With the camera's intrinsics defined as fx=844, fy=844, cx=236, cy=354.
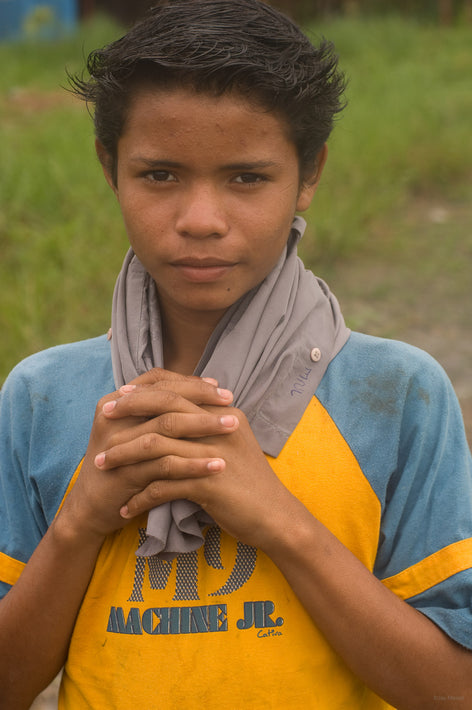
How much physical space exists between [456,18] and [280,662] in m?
13.8

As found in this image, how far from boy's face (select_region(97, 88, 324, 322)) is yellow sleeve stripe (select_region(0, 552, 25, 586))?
0.55 metres

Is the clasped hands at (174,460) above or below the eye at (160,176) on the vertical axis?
below

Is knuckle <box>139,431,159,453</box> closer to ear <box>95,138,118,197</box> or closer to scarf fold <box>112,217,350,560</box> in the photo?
scarf fold <box>112,217,350,560</box>

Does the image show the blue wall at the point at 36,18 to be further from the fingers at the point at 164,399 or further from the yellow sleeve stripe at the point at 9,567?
the fingers at the point at 164,399

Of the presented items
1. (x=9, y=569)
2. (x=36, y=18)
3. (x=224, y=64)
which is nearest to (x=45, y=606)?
(x=9, y=569)

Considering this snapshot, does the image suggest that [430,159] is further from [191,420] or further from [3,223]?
[191,420]

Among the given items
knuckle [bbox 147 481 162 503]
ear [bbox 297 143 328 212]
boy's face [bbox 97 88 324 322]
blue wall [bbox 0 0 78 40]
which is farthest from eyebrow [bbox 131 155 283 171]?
blue wall [bbox 0 0 78 40]

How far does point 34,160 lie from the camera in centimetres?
571

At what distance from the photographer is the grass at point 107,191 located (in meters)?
4.21

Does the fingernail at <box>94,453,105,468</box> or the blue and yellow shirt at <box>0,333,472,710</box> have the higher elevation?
the fingernail at <box>94,453,105,468</box>

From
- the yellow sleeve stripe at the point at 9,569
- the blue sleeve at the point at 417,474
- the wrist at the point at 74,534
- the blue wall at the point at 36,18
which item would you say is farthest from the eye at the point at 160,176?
the blue wall at the point at 36,18

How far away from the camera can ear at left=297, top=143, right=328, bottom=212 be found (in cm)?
152

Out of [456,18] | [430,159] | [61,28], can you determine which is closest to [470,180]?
[430,159]

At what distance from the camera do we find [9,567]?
1511 mm
